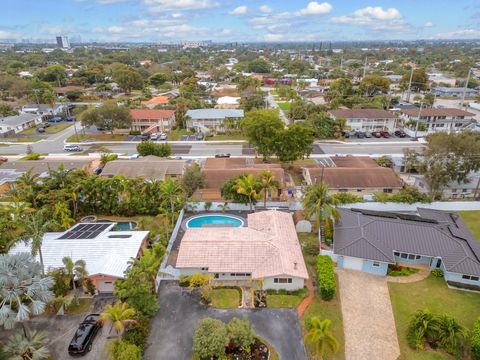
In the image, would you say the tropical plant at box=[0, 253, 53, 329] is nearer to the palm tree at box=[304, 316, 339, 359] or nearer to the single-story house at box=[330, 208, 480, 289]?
the palm tree at box=[304, 316, 339, 359]

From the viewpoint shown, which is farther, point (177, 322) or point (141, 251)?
point (141, 251)

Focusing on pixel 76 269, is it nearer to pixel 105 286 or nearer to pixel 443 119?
pixel 105 286

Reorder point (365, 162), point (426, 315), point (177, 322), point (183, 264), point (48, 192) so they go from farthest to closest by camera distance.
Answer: point (365, 162), point (48, 192), point (183, 264), point (177, 322), point (426, 315)

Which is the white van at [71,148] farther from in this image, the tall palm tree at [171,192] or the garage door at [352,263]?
the garage door at [352,263]

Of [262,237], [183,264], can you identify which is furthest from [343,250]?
[183,264]

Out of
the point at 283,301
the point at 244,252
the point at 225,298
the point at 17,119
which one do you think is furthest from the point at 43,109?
the point at 283,301

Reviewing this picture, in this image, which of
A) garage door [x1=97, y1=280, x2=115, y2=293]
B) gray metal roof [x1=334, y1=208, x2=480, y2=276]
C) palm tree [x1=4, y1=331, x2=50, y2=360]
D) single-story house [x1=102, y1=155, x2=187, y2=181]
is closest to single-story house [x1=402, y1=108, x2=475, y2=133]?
gray metal roof [x1=334, y1=208, x2=480, y2=276]

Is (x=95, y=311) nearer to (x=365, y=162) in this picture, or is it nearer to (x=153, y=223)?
(x=153, y=223)
